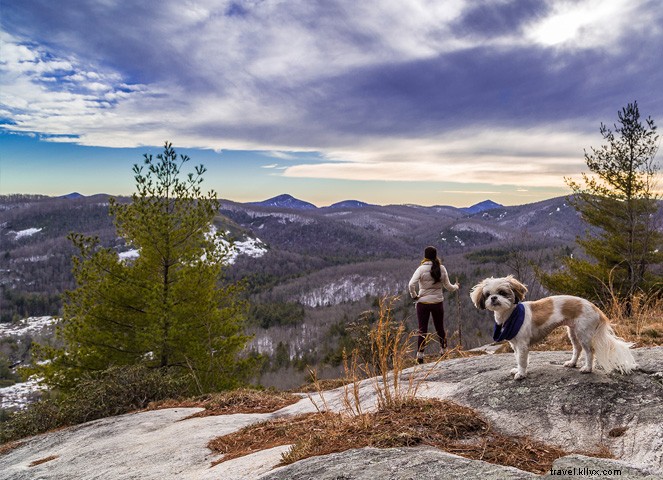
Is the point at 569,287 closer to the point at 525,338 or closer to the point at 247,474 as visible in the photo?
the point at 525,338

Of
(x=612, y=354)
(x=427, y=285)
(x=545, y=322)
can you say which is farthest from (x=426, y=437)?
(x=427, y=285)

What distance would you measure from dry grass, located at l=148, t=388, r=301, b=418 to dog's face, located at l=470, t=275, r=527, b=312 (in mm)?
4389

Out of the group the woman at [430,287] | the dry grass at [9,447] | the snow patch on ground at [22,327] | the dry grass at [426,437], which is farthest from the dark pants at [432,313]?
the snow patch on ground at [22,327]

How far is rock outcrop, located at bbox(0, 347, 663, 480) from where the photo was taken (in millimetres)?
2994

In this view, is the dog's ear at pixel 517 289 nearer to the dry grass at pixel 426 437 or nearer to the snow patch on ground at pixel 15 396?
the dry grass at pixel 426 437

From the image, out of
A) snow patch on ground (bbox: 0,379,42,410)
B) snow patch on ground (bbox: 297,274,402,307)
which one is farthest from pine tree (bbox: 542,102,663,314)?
snow patch on ground (bbox: 297,274,402,307)

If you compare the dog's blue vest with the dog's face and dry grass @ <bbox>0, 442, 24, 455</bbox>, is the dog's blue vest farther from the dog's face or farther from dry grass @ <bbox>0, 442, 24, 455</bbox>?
dry grass @ <bbox>0, 442, 24, 455</bbox>

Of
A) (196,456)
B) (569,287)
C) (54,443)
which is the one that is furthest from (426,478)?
(569,287)

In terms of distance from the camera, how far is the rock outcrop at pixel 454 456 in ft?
9.82

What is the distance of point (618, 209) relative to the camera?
2233 centimetres

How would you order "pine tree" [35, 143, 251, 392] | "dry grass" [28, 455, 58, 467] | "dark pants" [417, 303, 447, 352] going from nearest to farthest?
"dry grass" [28, 455, 58, 467]
"dark pants" [417, 303, 447, 352]
"pine tree" [35, 143, 251, 392]

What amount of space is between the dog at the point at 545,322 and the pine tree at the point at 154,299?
9.74 meters

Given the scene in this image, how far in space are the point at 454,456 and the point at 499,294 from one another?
279 centimetres

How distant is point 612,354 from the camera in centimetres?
485
